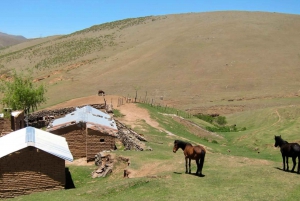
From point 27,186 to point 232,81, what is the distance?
54.5 m

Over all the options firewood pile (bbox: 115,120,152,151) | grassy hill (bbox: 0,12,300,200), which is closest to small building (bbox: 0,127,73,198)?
grassy hill (bbox: 0,12,300,200)

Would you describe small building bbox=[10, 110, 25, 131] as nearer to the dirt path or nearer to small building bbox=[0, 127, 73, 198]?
the dirt path

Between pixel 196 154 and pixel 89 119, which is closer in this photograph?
pixel 196 154

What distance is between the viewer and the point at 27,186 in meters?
19.1

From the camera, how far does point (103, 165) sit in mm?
22812

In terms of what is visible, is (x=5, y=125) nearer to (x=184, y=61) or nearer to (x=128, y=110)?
(x=128, y=110)

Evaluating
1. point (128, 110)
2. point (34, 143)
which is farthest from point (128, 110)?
point (34, 143)

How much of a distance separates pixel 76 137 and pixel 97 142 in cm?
142

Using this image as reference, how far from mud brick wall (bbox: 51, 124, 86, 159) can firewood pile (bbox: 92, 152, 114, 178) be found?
2.57 m

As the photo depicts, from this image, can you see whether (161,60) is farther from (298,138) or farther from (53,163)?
(53,163)

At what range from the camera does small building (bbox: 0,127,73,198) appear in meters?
18.9

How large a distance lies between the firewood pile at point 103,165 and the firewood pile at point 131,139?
3.00m

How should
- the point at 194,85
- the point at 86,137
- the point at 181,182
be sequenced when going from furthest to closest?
the point at 194,85
the point at 86,137
the point at 181,182

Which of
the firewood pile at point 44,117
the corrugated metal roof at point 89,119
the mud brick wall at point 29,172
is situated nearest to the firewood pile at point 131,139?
the corrugated metal roof at point 89,119
